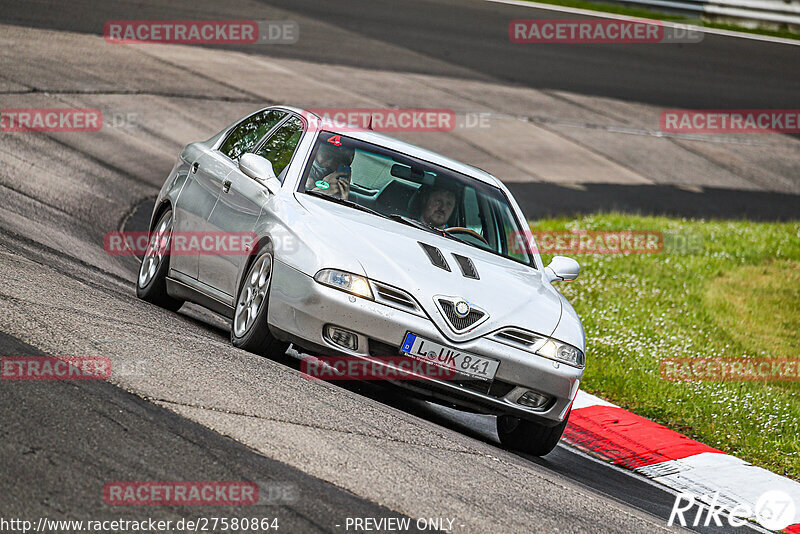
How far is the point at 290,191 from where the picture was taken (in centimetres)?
740

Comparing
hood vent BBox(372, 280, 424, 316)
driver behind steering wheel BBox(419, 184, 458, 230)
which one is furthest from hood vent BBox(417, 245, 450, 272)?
driver behind steering wheel BBox(419, 184, 458, 230)

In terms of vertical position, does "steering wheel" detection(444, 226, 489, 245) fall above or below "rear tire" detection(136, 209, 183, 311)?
above

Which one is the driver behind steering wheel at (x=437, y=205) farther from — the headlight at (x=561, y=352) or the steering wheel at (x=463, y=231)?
the headlight at (x=561, y=352)

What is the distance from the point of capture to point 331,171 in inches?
303

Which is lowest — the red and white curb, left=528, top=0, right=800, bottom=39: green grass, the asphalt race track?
the red and white curb

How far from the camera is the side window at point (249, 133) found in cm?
860

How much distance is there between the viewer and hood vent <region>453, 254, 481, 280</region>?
6.91m

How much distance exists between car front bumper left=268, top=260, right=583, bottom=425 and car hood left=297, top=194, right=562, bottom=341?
15 centimetres

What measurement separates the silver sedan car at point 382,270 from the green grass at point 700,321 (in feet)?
6.61

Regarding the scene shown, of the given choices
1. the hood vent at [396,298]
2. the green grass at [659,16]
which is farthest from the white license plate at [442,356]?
the green grass at [659,16]

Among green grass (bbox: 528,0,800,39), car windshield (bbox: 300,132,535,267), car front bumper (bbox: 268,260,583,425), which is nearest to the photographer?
car front bumper (bbox: 268,260,583,425)

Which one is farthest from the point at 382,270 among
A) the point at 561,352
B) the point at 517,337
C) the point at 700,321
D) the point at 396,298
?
the point at 700,321

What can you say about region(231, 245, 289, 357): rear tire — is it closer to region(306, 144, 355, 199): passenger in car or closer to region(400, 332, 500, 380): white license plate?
region(306, 144, 355, 199): passenger in car

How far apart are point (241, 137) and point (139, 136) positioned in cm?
748
